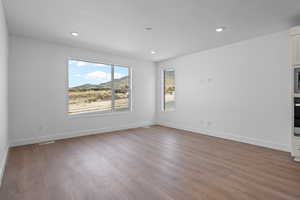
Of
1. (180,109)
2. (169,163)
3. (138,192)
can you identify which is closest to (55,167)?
(138,192)

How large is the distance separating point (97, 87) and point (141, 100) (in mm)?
1705

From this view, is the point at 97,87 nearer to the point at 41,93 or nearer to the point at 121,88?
the point at 121,88

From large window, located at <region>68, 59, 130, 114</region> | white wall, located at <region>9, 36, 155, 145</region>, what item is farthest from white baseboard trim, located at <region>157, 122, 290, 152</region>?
white wall, located at <region>9, 36, 155, 145</region>

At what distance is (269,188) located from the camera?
203cm

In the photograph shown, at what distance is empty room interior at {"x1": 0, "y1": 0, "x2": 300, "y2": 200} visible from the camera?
2246 mm

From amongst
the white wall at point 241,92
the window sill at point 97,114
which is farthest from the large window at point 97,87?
the white wall at point 241,92

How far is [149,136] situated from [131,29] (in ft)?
9.45

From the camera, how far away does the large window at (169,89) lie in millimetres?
6009

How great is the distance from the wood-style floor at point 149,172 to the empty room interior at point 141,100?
2cm

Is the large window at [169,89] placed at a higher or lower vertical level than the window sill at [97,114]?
higher

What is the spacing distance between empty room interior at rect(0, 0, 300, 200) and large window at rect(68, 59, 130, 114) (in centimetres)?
3

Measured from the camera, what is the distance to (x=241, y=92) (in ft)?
13.2

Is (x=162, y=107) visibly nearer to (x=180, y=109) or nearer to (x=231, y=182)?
(x=180, y=109)

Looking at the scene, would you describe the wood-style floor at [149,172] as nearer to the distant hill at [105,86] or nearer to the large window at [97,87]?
the large window at [97,87]
